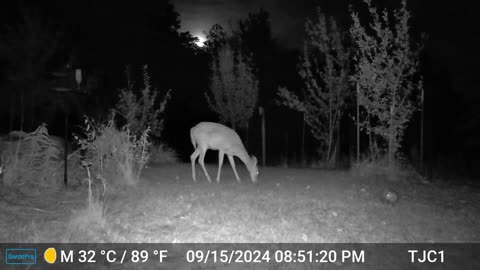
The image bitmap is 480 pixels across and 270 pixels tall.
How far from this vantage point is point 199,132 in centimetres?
1120

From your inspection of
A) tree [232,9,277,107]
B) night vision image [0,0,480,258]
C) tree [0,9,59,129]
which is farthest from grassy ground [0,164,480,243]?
tree [232,9,277,107]

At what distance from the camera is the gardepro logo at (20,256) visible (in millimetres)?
4625

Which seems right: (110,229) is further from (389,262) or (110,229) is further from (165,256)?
(389,262)

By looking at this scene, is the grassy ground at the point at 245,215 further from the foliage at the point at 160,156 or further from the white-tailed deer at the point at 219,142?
the foliage at the point at 160,156

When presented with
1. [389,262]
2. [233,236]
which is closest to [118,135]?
[233,236]

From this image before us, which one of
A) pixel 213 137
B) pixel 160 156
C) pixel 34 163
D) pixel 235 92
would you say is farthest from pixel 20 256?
pixel 235 92

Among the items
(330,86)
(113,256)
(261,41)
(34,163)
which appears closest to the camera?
(113,256)

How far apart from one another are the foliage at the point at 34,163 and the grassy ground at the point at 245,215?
0.53 metres

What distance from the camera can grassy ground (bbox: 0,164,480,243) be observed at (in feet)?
18.3

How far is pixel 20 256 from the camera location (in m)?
4.74

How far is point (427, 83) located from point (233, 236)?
20.0 m

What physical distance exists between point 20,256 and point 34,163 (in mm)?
5152

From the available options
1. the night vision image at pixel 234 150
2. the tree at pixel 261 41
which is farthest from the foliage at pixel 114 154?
the tree at pixel 261 41

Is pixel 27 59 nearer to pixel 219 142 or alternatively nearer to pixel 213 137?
pixel 213 137
